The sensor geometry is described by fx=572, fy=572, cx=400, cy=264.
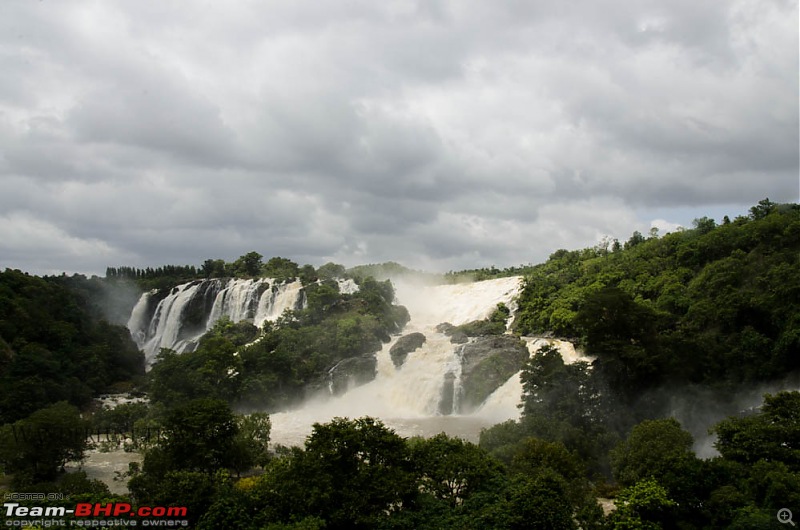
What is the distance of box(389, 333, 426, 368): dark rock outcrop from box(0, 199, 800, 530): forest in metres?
2.45

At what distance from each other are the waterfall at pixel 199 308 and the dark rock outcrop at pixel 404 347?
1387 cm

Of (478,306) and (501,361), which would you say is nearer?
(501,361)

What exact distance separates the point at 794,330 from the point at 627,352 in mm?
7160

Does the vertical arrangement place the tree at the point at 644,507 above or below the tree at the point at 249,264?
below

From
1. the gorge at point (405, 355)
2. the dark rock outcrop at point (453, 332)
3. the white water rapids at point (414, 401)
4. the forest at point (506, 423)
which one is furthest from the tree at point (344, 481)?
the dark rock outcrop at point (453, 332)

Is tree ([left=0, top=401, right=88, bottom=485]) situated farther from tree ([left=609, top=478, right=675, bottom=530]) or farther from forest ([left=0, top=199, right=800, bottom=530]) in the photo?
tree ([left=609, top=478, right=675, bottom=530])

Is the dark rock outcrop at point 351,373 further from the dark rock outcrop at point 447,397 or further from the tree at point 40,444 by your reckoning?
the tree at point 40,444

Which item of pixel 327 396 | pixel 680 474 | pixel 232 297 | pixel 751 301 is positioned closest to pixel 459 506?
pixel 680 474

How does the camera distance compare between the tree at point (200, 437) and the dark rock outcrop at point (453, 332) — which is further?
the dark rock outcrop at point (453, 332)

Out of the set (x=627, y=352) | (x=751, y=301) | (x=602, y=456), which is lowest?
(x=602, y=456)

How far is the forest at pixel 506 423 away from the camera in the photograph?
52.4 ft

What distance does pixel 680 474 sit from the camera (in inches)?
651

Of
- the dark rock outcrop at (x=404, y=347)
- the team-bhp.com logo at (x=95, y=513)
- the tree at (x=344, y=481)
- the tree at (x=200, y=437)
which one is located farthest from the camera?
the dark rock outcrop at (x=404, y=347)

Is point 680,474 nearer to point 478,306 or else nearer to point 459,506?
point 459,506
